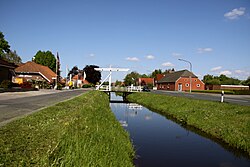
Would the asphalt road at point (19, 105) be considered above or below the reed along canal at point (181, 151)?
above

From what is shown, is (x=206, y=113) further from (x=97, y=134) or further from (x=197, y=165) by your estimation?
(x=97, y=134)

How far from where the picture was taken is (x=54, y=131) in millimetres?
6703

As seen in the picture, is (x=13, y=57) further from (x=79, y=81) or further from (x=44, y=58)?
(x=79, y=81)

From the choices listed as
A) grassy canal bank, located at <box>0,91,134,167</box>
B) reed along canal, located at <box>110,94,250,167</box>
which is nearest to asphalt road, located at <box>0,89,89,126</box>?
grassy canal bank, located at <box>0,91,134,167</box>

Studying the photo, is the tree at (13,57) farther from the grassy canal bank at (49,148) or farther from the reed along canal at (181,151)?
the grassy canal bank at (49,148)

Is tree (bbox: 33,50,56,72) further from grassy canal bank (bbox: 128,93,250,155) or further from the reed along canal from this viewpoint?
the reed along canal

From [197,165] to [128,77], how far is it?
105308 mm

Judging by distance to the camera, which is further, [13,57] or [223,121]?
[13,57]

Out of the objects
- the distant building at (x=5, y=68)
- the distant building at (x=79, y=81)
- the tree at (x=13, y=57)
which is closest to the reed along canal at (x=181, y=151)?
the distant building at (x=5, y=68)

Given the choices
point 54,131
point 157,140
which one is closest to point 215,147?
point 157,140

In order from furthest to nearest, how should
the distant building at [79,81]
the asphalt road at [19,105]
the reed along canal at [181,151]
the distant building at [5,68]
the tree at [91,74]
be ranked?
the tree at [91,74] → the distant building at [79,81] → the distant building at [5,68] → the asphalt road at [19,105] → the reed along canal at [181,151]

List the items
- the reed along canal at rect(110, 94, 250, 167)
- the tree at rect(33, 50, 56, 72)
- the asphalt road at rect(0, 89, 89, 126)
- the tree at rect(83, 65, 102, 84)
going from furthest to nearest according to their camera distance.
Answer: the tree at rect(83, 65, 102, 84), the tree at rect(33, 50, 56, 72), the asphalt road at rect(0, 89, 89, 126), the reed along canal at rect(110, 94, 250, 167)

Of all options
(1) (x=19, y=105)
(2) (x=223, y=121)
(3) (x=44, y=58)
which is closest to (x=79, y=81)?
(3) (x=44, y=58)

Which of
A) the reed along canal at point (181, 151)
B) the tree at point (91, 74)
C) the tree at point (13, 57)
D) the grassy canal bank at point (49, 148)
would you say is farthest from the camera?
the tree at point (91, 74)
